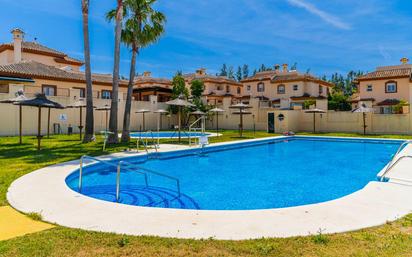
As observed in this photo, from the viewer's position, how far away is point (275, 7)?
2402 cm

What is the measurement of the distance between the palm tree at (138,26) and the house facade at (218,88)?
90.6 feet

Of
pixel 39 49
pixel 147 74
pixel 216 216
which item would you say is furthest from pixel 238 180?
pixel 147 74

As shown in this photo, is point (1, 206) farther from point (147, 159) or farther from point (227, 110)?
point (227, 110)

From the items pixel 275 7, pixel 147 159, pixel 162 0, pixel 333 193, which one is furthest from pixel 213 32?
pixel 333 193

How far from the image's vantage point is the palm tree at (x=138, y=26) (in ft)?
63.6

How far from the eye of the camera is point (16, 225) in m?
4.81

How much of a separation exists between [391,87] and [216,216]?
3829cm

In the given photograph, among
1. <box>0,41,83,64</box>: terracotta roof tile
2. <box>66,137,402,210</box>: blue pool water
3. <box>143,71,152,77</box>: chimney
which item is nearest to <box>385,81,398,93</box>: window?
<box>66,137,402,210</box>: blue pool water

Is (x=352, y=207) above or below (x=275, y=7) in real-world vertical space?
below

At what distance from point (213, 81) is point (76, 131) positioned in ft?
92.8

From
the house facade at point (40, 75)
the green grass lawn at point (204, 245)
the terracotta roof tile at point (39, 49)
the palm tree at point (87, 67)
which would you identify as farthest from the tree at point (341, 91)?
the green grass lawn at point (204, 245)

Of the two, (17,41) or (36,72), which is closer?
(36,72)

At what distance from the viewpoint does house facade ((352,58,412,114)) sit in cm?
3538

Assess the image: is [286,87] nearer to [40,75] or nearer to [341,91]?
[341,91]
